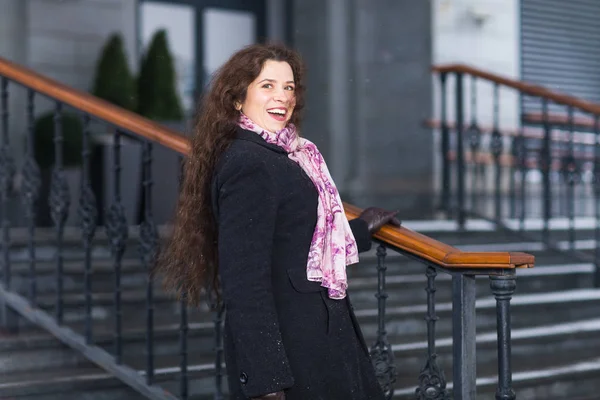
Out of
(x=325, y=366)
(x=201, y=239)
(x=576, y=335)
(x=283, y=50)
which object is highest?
(x=283, y=50)

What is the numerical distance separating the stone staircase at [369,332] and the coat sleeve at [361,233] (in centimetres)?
120

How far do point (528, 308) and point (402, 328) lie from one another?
2.60ft

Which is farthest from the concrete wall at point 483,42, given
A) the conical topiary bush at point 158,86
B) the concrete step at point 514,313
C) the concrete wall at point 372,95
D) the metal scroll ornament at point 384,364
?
the metal scroll ornament at point 384,364

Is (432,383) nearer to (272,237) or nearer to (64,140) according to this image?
(272,237)

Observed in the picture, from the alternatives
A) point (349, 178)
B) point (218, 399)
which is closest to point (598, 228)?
point (349, 178)

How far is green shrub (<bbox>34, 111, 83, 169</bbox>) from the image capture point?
614 centimetres

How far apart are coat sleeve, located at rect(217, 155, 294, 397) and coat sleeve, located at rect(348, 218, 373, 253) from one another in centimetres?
45

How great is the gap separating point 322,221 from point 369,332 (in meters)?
1.98

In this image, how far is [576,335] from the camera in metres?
4.43

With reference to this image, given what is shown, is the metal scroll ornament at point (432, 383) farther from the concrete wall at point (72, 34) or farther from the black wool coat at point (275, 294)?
the concrete wall at point (72, 34)

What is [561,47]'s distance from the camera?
29.7ft

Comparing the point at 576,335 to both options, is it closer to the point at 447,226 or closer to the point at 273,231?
the point at 447,226

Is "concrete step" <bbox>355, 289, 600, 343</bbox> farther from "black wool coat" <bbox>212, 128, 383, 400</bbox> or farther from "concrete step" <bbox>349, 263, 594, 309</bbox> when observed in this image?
"black wool coat" <bbox>212, 128, 383, 400</bbox>

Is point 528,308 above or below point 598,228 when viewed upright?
below
